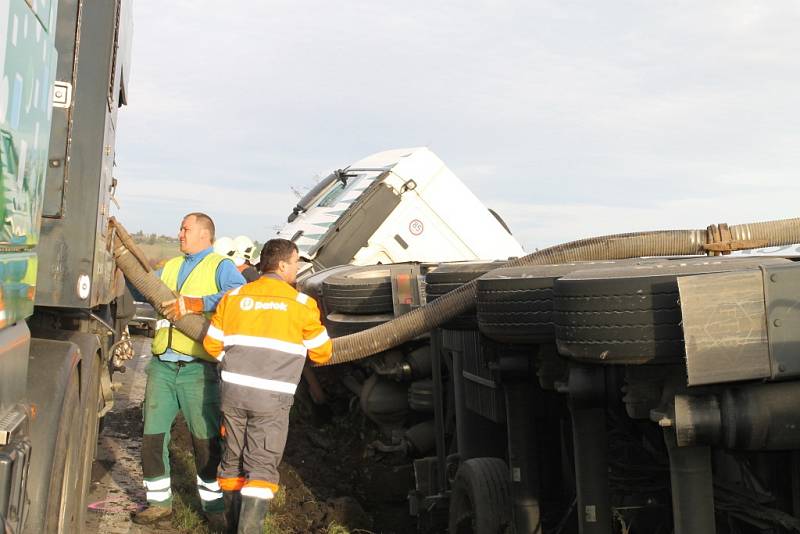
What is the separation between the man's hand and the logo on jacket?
3.05 feet

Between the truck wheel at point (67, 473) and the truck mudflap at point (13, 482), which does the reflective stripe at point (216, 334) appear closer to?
the truck wheel at point (67, 473)

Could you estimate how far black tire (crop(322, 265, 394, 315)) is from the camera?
7.43 metres

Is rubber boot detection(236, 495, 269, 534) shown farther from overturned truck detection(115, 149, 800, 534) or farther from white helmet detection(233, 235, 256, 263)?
white helmet detection(233, 235, 256, 263)

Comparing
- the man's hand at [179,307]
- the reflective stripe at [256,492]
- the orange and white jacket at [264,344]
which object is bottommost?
the reflective stripe at [256,492]

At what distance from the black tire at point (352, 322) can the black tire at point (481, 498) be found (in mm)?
2085

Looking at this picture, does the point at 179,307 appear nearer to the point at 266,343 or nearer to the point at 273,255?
the point at 273,255

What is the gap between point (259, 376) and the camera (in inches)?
212

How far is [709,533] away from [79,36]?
3.21 metres

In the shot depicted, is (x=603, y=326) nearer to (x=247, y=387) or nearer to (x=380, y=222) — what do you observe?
(x=247, y=387)

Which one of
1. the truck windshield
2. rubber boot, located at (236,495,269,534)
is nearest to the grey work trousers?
rubber boot, located at (236,495,269,534)

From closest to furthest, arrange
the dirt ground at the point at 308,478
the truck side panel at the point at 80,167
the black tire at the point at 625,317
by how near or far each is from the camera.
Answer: the black tire at the point at 625,317 < the truck side panel at the point at 80,167 < the dirt ground at the point at 308,478

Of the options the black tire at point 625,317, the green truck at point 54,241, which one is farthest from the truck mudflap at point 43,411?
the black tire at point 625,317

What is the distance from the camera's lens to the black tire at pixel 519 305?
4195mm

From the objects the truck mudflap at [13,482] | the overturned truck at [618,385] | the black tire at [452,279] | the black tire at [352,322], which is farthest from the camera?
the black tire at [352,322]
